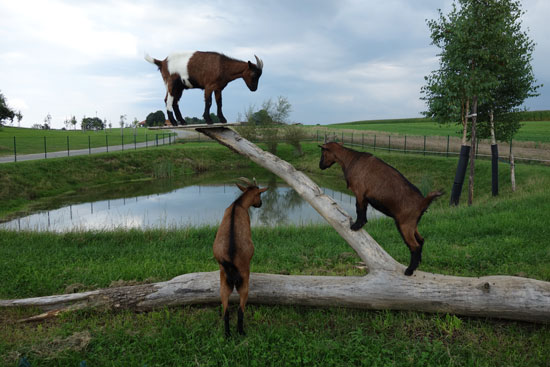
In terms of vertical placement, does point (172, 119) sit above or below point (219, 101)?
below

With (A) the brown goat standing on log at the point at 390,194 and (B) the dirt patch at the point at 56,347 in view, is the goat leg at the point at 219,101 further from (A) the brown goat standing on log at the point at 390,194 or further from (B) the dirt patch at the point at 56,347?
(B) the dirt patch at the point at 56,347

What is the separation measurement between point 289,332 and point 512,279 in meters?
3.01

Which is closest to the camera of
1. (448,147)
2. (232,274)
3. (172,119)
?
(232,274)

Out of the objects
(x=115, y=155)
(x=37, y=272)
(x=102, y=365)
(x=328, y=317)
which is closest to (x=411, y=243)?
(x=328, y=317)

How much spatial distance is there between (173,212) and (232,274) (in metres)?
14.7

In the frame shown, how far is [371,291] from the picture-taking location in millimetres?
4715

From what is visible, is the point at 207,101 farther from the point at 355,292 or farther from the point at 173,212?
the point at 173,212

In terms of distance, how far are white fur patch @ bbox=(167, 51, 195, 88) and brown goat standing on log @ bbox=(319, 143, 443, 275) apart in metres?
2.50

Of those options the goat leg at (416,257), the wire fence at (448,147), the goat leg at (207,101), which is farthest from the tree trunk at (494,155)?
the goat leg at (207,101)

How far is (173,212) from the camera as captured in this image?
57.7 feet

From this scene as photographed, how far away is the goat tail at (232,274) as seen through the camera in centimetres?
365

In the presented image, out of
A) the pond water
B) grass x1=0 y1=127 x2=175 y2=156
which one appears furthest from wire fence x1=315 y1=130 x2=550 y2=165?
grass x1=0 y1=127 x2=175 y2=156

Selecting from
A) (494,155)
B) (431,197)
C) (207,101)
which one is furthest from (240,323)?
(494,155)

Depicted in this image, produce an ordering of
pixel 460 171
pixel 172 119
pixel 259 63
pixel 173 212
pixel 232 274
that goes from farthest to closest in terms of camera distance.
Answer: pixel 173 212 < pixel 460 171 < pixel 172 119 < pixel 259 63 < pixel 232 274
